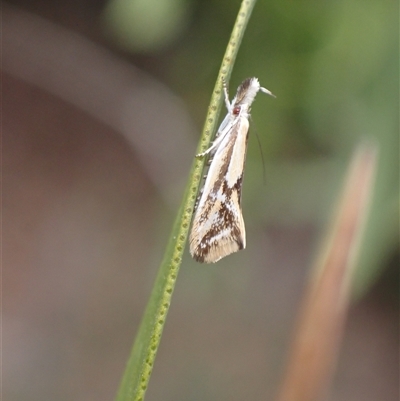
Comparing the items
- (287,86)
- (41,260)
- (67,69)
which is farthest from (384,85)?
(41,260)

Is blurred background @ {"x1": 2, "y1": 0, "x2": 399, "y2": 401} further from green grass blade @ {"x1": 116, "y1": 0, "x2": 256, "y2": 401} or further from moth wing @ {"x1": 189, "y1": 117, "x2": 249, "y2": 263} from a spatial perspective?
green grass blade @ {"x1": 116, "y1": 0, "x2": 256, "y2": 401}

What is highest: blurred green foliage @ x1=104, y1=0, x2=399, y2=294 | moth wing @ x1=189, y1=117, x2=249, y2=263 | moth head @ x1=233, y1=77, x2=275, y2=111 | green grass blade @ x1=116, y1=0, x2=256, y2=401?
blurred green foliage @ x1=104, y1=0, x2=399, y2=294

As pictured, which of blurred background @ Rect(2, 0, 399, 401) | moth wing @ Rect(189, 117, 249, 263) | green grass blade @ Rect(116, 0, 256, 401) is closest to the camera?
green grass blade @ Rect(116, 0, 256, 401)

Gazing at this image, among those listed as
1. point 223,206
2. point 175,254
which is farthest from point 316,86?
point 175,254

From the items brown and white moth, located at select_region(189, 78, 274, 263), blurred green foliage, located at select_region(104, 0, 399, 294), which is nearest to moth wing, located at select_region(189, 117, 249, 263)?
brown and white moth, located at select_region(189, 78, 274, 263)

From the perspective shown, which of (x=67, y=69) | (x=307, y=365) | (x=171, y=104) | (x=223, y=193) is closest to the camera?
(x=307, y=365)

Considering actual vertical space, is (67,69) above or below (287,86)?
above

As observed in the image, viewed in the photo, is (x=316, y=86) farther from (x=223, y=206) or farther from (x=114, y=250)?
(x=114, y=250)

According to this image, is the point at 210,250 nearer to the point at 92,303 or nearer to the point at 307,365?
the point at 307,365
